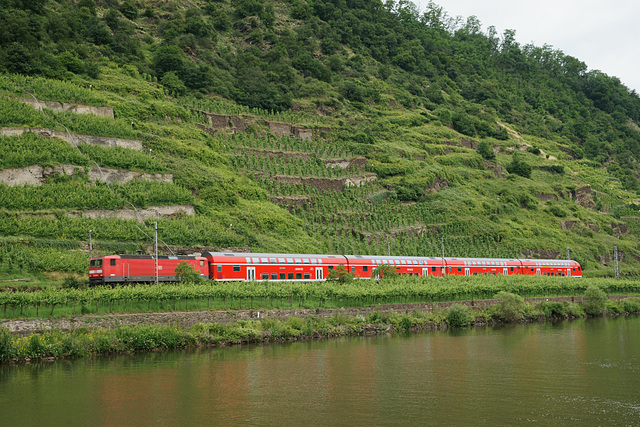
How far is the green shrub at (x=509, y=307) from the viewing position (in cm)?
5191

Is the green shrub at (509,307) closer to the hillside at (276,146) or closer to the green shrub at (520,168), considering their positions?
the hillside at (276,146)

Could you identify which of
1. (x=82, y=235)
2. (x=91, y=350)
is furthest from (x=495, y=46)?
A: (x=91, y=350)

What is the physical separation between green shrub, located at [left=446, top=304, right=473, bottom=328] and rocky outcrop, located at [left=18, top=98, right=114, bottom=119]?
134 ft

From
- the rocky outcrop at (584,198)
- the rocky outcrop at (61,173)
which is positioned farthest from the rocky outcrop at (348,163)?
the rocky outcrop at (584,198)

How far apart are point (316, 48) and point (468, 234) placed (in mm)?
66506

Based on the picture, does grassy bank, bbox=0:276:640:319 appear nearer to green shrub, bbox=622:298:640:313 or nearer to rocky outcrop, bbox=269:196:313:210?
green shrub, bbox=622:298:640:313

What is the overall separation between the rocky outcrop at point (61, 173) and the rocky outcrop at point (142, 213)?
4190 millimetres

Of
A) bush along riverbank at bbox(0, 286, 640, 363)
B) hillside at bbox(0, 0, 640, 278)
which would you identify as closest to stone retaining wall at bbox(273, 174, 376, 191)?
hillside at bbox(0, 0, 640, 278)

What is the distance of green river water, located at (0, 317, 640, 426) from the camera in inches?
837

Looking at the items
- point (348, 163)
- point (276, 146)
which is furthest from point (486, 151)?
point (276, 146)

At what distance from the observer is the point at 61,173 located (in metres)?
52.2

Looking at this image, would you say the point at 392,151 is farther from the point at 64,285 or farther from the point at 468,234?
the point at 64,285

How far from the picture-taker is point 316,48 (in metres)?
129

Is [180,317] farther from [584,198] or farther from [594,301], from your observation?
[584,198]
